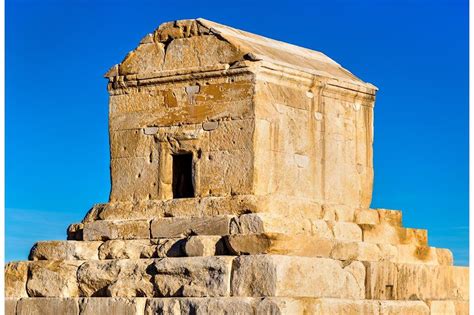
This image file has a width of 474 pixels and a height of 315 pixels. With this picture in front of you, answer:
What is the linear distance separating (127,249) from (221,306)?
204 centimetres

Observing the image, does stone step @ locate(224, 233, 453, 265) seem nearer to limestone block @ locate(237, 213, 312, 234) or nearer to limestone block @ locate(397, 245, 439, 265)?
limestone block @ locate(397, 245, 439, 265)

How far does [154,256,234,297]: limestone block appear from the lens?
57.4ft

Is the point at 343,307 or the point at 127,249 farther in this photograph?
the point at 127,249

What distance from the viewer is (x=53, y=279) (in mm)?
18859

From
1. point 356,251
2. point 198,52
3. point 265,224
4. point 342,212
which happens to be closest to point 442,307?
point 356,251

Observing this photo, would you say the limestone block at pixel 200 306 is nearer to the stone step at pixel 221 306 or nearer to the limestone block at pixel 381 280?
the stone step at pixel 221 306

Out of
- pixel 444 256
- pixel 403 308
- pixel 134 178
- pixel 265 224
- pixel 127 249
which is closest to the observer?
pixel 265 224

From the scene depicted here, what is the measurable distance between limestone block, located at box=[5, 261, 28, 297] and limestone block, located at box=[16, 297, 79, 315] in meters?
0.25

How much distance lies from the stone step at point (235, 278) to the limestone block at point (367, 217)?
87 cm

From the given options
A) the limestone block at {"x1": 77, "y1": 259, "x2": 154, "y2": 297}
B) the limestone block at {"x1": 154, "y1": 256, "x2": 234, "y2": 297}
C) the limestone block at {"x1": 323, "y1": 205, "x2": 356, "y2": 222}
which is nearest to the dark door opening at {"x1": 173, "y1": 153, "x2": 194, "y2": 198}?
the limestone block at {"x1": 77, "y1": 259, "x2": 154, "y2": 297}

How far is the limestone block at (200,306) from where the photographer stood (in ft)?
56.2

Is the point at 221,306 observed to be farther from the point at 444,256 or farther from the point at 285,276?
the point at 444,256

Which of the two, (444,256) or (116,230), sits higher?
(116,230)

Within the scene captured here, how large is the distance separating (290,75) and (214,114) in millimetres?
1085
